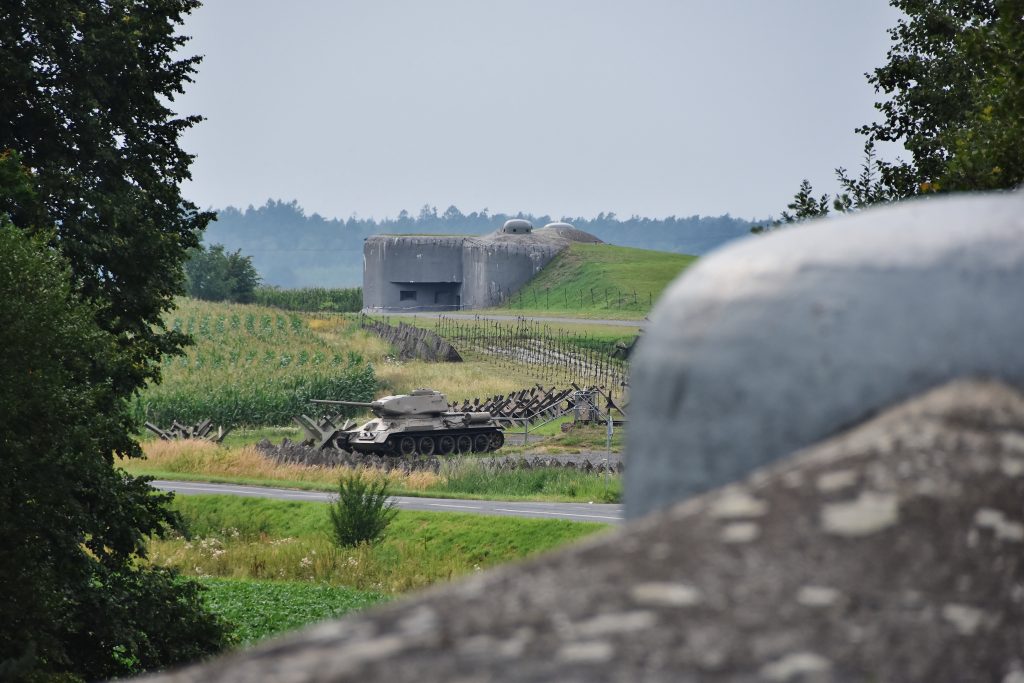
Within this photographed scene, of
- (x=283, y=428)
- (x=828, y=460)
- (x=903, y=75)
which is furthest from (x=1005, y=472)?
(x=283, y=428)

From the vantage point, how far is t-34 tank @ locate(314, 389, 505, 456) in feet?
127

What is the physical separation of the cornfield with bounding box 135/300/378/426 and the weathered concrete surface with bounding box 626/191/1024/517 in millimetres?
39253

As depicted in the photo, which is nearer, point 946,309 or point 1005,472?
point 1005,472

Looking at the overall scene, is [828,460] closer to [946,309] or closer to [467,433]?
[946,309]

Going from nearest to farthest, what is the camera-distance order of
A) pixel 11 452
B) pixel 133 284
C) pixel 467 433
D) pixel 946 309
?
pixel 946 309, pixel 11 452, pixel 133 284, pixel 467 433

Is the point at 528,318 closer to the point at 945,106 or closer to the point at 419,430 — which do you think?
the point at 419,430

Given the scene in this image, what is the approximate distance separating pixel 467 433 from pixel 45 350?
27.8m

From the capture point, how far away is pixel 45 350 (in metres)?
12.4

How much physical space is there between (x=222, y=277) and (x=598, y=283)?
35.8 m

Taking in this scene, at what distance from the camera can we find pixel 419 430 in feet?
128

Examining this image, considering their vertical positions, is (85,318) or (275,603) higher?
(85,318)

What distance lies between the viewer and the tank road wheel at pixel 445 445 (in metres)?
39.6

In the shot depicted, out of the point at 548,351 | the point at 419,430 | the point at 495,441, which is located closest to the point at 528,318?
the point at 548,351

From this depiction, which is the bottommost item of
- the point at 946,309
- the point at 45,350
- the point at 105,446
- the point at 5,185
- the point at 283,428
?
the point at 283,428
